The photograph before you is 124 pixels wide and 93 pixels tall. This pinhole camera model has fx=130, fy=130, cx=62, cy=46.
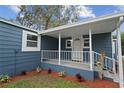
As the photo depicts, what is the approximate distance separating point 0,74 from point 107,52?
6701 millimetres

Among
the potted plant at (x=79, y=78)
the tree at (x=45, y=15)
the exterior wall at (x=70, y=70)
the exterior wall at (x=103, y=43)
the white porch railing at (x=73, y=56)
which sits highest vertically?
the tree at (x=45, y=15)

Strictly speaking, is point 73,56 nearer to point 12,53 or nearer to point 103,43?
point 103,43

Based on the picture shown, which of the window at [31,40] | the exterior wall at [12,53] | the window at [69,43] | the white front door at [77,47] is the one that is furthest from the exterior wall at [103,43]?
the exterior wall at [12,53]

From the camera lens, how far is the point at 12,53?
7.12 metres

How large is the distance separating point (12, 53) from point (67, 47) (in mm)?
5206

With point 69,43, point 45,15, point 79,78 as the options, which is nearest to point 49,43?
point 69,43

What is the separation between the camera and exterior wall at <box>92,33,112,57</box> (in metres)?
8.86

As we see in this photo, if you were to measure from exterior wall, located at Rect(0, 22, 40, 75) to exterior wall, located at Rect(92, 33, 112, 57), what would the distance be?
15.5 feet

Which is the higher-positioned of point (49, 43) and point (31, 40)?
point (31, 40)

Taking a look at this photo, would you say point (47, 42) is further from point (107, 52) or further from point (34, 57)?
point (107, 52)

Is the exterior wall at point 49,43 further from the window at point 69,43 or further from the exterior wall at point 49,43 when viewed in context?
the window at point 69,43

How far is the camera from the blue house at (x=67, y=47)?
6493mm

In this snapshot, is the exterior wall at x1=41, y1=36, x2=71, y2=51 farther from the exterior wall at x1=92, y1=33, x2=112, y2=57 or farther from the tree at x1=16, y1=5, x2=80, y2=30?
the tree at x1=16, y1=5, x2=80, y2=30

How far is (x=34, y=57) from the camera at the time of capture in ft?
29.8
